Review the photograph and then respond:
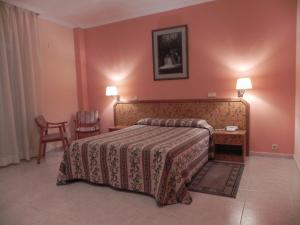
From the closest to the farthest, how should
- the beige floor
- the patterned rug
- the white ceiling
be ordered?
the beige floor → the patterned rug → the white ceiling

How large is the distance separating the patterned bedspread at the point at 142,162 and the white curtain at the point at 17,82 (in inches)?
61.4

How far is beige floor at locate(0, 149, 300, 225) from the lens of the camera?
2053 millimetres

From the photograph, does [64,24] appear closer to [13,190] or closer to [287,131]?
[13,190]

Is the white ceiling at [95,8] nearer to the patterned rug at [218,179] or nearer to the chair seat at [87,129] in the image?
the chair seat at [87,129]

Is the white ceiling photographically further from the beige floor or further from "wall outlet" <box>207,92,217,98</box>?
the beige floor

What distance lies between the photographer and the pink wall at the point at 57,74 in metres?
4.57

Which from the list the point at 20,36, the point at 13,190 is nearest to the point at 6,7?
the point at 20,36

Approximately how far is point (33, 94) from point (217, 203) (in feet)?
12.1

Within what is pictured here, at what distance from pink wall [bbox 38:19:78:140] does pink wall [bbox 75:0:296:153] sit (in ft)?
3.67

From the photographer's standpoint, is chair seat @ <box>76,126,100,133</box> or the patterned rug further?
chair seat @ <box>76,126,100,133</box>

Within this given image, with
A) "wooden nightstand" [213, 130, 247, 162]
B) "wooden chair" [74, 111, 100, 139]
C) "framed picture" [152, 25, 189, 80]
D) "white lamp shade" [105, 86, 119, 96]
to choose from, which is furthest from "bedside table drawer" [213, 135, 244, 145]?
"wooden chair" [74, 111, 100, 139]

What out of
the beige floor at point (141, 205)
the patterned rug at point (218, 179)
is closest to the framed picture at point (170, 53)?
the patterned rug at point (218, 179)

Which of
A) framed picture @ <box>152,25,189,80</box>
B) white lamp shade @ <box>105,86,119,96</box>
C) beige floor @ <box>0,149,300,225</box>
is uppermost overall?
framed picture @ <box>152,25,189,80</box>

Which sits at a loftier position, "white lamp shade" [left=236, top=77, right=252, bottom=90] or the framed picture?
the framed picture
